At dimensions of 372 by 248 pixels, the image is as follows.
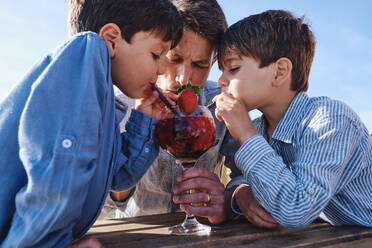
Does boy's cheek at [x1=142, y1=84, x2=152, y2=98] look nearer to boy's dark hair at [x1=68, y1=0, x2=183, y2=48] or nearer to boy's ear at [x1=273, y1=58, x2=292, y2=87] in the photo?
boy's dark hair at [x1=68, y1=0, x2=183, y2=48]

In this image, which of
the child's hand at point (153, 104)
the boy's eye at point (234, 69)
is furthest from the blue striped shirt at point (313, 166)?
the child's hand at point (153, 104)

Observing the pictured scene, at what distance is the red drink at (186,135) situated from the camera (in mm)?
1610

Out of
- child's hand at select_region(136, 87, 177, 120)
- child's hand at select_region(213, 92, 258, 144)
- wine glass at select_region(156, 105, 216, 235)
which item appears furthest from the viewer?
child's hand at select_region(136, 87, 177, 120)

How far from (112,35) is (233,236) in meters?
1.14

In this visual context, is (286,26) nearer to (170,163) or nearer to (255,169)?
(255,169)

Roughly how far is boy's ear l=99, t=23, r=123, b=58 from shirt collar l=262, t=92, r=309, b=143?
0.99 meters

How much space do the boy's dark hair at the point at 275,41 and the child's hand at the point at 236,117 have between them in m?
0.32

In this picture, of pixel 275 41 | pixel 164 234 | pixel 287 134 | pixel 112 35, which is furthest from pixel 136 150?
pixel 275 41

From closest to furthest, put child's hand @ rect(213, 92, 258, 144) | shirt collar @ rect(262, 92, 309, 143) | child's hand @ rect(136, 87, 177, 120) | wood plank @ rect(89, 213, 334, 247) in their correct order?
wood plank @ rect(89, 213, 334, 247) → child's hand @ rect(213, 92, 258, 144) → shirt collar @ rect(262, 92, 309, 143) → child's hand @ rect(136, 87, 177, 120)

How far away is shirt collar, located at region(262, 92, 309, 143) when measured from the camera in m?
1.84

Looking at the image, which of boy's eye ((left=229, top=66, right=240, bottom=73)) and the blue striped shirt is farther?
boy's eye ((left=229, top=66, right=240, bottom=73))

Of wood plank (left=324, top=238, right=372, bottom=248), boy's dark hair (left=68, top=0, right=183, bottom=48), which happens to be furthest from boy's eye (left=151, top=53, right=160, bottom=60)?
wood plank (left=324, top=238, right=372, bottom=248)

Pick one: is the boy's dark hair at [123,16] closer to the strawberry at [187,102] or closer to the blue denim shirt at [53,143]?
the strawberry at [187,102]

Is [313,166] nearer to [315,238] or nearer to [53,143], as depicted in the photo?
[315,238]
